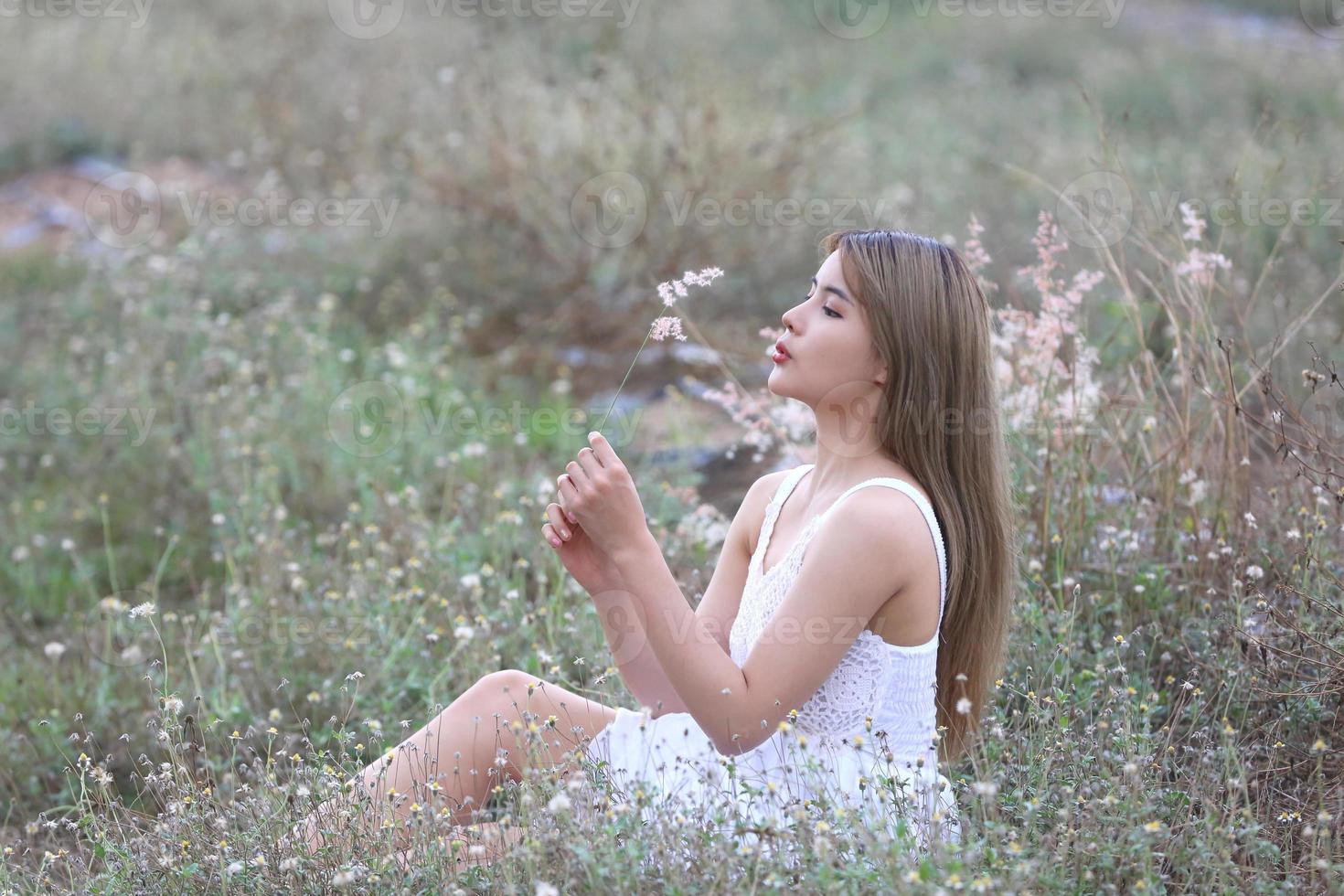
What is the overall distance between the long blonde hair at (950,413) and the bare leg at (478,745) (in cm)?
70

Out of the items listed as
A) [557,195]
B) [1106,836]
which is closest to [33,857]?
[1106,836]

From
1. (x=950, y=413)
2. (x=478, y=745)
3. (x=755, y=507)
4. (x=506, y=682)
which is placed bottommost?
(x=478, y=745)

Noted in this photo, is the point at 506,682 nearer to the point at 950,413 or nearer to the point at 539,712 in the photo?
the point at 539,712

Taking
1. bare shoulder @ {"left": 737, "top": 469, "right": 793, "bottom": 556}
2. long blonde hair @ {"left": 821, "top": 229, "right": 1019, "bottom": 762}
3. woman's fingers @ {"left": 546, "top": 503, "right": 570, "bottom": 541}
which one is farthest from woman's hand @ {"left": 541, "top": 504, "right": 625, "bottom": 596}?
long blonde hair @ {"left": 821, "top": 229, "right": 1019, "bottom": 762}

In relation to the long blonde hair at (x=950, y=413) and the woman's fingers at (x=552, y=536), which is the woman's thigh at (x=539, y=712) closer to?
the woman's fingers at (x=552, y=536)

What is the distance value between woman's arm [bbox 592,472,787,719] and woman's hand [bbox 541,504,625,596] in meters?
0.02

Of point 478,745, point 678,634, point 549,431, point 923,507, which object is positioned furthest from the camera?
point 549,431

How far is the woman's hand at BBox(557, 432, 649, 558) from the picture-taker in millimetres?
1962

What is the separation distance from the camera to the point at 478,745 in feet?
7.62

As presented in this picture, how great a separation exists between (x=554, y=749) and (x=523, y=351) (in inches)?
133

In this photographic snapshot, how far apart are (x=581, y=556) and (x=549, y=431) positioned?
104 inches

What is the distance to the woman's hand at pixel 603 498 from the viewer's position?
1962 mm

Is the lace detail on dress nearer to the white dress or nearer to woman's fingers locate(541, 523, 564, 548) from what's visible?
the white dress

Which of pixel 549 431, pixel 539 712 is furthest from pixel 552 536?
pixel 549 431
